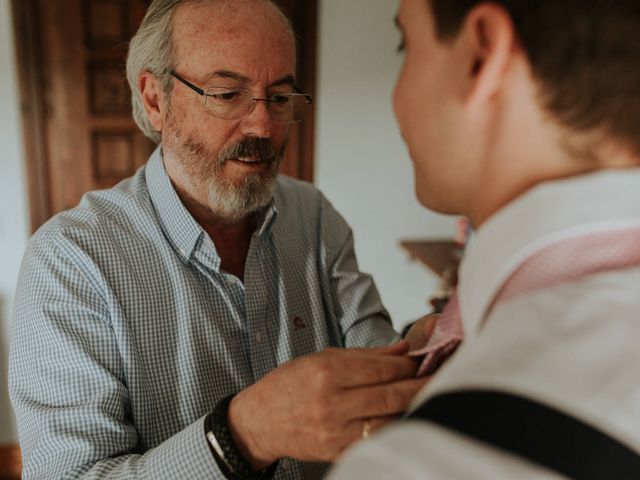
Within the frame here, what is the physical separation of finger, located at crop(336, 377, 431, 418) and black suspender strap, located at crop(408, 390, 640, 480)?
10.0 inches

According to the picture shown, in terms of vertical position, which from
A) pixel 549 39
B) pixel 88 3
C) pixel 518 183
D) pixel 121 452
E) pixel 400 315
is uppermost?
pixel 88 3

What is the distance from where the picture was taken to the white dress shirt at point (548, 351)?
317mm

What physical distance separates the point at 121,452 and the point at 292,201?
0.67 m

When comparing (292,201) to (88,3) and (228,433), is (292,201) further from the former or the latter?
(88,3)

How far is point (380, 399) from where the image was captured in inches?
22.6

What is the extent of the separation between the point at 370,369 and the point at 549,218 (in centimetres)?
27

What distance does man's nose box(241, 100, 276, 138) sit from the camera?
108 cm

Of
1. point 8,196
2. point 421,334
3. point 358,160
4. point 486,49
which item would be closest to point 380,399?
point 421,334

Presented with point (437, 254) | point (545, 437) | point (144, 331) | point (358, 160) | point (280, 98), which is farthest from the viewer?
point (358, 160)

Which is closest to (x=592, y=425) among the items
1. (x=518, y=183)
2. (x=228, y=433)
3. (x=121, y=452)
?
(x=518, y=183)

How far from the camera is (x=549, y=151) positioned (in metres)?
0.45

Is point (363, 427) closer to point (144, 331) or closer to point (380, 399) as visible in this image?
point (380, 399)

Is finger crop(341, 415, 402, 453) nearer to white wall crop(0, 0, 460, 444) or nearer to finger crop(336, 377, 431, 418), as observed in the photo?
finger crop(336, 377, 431, 418)

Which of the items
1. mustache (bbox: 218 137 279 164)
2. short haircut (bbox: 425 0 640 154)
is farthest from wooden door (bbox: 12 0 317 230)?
short haircut (bbox: 425 0 640 154)
